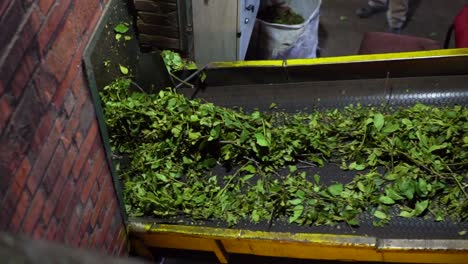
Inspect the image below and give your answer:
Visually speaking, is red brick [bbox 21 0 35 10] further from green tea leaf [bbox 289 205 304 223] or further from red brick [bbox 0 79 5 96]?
green tea leaf [bbox 289 205 304 223]

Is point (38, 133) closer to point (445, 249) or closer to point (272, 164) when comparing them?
point (272, 164)

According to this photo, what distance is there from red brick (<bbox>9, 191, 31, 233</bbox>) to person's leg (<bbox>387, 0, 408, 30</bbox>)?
412 cm

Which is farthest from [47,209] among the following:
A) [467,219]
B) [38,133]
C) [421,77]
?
[421,77]

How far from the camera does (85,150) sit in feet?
7.68

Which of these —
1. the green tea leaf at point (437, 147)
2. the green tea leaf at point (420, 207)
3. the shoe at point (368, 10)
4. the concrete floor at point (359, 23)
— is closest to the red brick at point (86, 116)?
the green tea leaf at point (420, 207)

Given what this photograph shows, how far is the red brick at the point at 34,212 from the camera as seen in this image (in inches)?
76.0

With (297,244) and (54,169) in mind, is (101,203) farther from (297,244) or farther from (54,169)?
(297,244)

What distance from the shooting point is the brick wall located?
1.73 m

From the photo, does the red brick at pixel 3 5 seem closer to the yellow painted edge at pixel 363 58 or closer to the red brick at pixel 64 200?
the red brick at pixel 64 200

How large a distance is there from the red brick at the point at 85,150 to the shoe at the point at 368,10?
378 centimetres

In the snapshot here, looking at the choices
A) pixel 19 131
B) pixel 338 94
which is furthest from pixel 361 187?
pixel 19 131

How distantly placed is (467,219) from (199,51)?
6.16 feet

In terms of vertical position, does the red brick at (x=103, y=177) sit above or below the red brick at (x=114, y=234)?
above

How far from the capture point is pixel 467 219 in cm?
267
